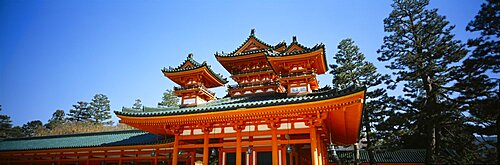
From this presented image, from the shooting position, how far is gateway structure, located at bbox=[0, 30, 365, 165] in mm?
11211

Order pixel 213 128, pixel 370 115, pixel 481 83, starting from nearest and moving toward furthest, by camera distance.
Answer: pixel 213 128
pixel 481 83
pixel 370 115

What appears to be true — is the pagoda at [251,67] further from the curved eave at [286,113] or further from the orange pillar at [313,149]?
the orange pillar at [313,149]

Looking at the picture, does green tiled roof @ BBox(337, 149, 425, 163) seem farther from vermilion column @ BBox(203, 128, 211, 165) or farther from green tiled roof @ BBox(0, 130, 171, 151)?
green tiled roof @ BBox(0, 130, 171, 151)

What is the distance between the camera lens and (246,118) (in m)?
11.8

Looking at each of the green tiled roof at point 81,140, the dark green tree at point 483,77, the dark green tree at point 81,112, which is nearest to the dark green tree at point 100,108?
the dark green tree at point 81,112

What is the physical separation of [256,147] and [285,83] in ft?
12.5

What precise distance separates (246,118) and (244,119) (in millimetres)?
206

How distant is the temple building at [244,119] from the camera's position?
11.2 m

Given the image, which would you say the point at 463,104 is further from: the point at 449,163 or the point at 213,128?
the point at 213,128

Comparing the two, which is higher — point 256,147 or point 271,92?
point 271,92

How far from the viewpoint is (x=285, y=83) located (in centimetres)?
1483

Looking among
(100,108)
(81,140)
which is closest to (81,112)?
(100,108)

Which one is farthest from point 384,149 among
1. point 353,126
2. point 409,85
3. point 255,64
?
point 255,64

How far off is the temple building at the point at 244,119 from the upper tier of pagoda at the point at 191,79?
6 centimetres
